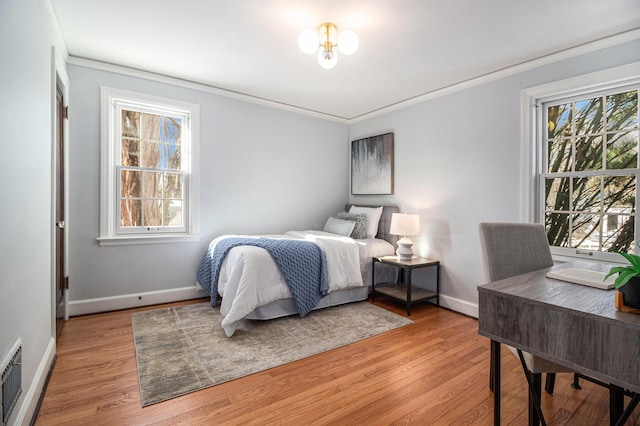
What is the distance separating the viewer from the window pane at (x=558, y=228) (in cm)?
278

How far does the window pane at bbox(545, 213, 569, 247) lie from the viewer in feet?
9.11

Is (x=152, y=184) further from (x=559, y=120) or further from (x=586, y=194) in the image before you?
(x=586, y=194)

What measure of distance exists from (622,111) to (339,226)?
2.96m

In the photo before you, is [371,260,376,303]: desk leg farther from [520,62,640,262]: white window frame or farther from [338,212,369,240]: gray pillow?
[520,62,640,262]: white window frame

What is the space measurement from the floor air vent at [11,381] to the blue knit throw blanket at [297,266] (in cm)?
168

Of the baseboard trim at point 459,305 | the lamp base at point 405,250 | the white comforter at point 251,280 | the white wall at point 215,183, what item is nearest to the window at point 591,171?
the baseboard trim at point 459,305

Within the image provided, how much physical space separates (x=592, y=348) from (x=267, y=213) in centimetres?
364

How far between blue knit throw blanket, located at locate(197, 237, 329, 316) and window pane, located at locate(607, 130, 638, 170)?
102 inches

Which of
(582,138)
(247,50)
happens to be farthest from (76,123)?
(582,138)

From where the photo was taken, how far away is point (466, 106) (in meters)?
3.37

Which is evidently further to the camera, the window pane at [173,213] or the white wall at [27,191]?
the window pane at [173,213]

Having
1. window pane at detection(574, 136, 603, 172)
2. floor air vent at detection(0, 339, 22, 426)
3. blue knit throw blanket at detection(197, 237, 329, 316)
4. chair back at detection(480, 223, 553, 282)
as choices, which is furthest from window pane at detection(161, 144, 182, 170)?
window pane at detection(574, 136, 603, 172)

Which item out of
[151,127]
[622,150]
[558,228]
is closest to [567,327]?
[558,228]

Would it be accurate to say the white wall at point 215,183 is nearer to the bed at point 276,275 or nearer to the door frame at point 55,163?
the door frame at point 55,163
